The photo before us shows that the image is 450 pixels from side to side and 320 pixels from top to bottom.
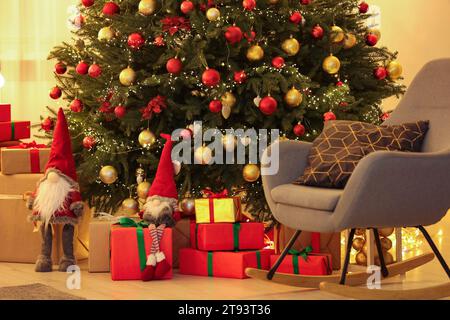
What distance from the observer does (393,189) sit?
3373mm

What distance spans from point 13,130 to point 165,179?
1241 mm

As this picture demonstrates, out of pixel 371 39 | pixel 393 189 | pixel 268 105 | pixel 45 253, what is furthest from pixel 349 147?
pixel 45 253

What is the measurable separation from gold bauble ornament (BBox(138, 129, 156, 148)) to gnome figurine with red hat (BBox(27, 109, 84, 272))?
0.34 m

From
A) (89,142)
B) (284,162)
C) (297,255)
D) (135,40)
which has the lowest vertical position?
(297,255)

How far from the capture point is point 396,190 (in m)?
3.38

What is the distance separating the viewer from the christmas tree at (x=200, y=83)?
4.30 metres

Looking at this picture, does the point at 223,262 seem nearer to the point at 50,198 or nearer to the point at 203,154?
the point at 203,154

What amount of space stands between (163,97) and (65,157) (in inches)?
21.6

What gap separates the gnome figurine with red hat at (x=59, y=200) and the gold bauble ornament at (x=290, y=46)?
1109mm

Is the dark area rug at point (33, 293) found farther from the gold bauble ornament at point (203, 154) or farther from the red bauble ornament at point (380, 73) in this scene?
the red bauble ornament at point (380, 73)

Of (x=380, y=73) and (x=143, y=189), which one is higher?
(x=380, y=73)

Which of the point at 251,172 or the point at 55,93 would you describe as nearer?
the point at 251,172

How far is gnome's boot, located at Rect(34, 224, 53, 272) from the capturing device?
13.6 feet
